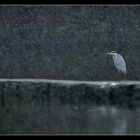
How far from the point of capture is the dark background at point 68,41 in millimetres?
16594

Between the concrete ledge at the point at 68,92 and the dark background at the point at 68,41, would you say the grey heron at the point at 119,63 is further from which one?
the concrete ledge at the point at 68,92

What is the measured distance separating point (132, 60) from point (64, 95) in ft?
12.4

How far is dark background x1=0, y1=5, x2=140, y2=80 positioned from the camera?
653 inches

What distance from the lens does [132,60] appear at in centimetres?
1686

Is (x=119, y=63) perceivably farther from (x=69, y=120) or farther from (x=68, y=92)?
(x=69, y=120)

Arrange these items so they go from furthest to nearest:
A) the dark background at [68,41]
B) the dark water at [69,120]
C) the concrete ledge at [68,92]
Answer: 1. the dark background at [68,41]
2. the concrete ledge at [68,92]
3. the dark water at [69,120]

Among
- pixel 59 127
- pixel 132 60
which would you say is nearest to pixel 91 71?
pixel 132 60

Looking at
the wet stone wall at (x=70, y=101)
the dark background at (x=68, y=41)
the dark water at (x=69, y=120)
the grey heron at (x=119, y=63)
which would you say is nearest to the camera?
→ the dark water at (x=69, y=120)

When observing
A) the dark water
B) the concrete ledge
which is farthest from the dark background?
the dark water

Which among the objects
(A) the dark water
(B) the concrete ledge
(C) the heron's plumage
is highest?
(C) the heron's plumage

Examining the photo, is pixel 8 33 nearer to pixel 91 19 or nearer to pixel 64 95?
pixel 91 19

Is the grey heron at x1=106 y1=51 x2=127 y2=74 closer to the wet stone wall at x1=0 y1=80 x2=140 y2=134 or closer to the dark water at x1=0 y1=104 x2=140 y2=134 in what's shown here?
the wet stone wall at x1=0 y1=80 x2=140 y2=134

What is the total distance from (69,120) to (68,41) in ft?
18.8

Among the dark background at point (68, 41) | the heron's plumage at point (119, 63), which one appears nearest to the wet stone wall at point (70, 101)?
the heron's plumage at point (119, 63)
